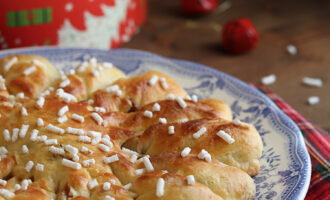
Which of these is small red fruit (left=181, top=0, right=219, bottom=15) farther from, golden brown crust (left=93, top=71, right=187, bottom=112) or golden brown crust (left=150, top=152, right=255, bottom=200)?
golden brown crust (left=150, top=152, right=255, bottom=200)

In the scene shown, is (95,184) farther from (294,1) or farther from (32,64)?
(294,1)

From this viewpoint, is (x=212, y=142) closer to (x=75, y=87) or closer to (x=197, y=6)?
(x=75, y=87)

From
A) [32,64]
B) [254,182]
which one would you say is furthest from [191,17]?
[254,182]

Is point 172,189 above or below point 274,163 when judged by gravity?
above

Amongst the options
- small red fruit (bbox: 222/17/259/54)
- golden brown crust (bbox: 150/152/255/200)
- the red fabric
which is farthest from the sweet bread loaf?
small red fruit (bbox: 222/17/259/54)

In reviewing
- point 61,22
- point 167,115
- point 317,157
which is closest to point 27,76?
point 167,115

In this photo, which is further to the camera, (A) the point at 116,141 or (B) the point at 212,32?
(B) the point at 212,32

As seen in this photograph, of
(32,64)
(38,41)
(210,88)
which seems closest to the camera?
(32,64)
